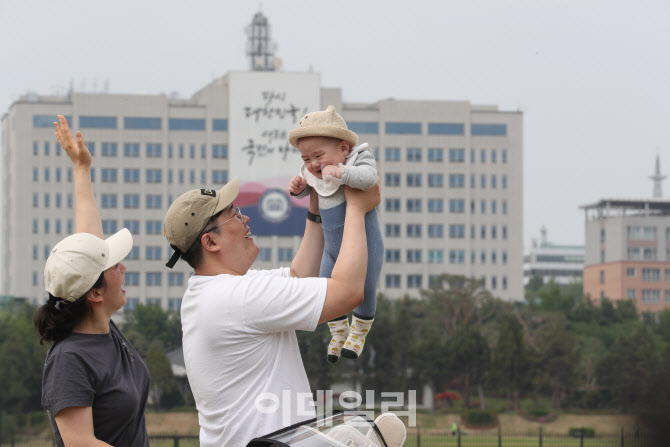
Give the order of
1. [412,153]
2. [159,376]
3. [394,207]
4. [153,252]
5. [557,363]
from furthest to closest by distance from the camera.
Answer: [412,153] → [394,207] → [153,252] → [557,363] → [159,376]

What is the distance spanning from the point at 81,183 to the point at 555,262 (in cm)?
17576

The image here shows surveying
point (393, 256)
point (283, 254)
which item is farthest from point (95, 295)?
point (393, 256)

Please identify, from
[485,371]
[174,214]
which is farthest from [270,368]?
[485,371]

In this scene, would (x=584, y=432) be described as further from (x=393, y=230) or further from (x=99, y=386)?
(x=99, y=386)

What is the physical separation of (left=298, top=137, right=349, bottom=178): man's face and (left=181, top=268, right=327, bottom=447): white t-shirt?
0.51 m

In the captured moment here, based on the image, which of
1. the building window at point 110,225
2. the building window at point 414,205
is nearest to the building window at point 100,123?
the building window at point 110,225

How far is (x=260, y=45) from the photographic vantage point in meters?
96.9

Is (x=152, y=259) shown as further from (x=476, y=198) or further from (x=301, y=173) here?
(x=301, y=173)

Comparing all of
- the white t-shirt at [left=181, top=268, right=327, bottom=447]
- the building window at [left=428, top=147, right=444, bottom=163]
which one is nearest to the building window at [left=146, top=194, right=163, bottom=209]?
the building window at [left=428, top=147, right=444, bottom=163]

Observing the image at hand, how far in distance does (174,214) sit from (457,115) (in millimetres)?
93254

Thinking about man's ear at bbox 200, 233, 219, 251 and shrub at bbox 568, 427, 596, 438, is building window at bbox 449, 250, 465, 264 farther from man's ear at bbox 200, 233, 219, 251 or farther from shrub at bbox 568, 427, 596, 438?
man's ear at bbox 200, 233, 219, 251

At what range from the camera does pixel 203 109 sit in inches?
3629

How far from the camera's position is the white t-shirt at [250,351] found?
2.99 meters

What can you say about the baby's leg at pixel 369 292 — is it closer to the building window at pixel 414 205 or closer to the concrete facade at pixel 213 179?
the concrete facade at pixel 213 179
